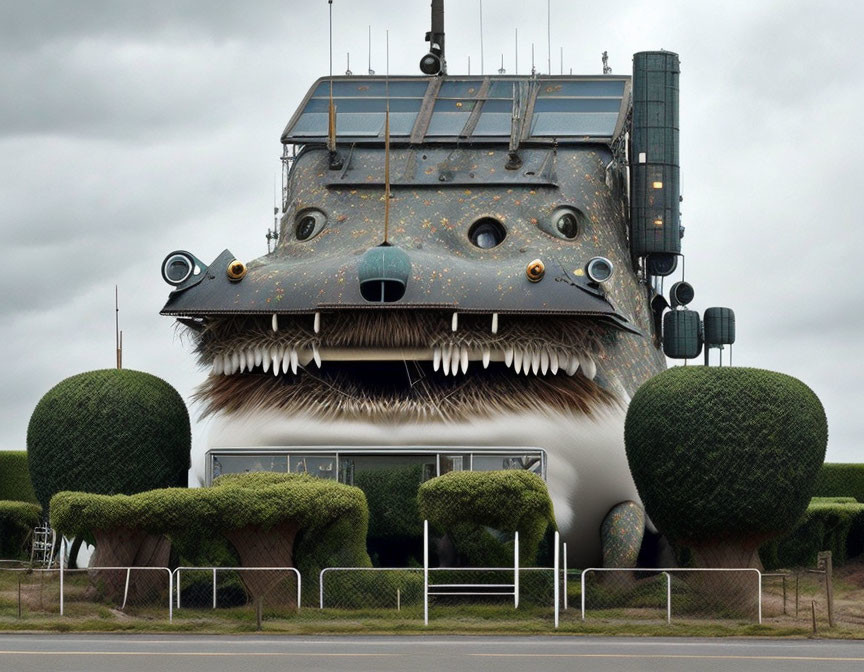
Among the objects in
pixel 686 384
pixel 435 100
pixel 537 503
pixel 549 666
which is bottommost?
pixel 549 666

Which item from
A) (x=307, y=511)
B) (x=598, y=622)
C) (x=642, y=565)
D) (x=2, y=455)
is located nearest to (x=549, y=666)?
(x=598, y=622)

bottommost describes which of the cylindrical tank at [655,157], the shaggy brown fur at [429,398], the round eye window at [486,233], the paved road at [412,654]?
the paved road at [412,654]

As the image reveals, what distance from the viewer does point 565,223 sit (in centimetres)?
4084

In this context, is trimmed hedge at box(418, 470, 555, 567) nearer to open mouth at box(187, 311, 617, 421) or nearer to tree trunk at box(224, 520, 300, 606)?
tree trunk at box(224, 520, 300, 606)

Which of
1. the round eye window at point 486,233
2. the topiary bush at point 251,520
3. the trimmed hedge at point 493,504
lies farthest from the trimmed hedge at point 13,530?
the trimmed hedge at point 493,504

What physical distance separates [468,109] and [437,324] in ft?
31.7

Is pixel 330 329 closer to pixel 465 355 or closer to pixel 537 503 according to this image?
pixel 465 355

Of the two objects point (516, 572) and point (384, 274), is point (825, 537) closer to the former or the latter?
point (384, 274)

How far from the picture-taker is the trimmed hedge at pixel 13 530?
41531 millimetres

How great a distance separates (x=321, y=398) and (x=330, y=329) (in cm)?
142

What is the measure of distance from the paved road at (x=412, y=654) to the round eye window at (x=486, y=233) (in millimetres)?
14577

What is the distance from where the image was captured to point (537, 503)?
30.8 meters

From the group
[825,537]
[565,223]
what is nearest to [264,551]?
[565,223]

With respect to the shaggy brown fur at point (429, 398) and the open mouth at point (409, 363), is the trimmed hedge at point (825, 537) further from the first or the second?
the shaggy brown fur at point (429, 398)
